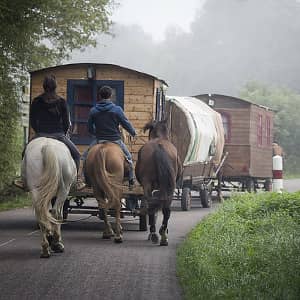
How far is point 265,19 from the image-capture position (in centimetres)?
8219

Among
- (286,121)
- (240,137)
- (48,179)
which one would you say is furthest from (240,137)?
(286,121)

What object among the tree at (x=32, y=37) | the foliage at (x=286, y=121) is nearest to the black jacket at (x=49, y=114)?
the tree at (x=32, y=37)

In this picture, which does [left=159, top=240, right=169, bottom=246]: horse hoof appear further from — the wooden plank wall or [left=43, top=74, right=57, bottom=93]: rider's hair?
the wooden plank wall

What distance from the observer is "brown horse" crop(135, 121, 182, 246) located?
14.1 m

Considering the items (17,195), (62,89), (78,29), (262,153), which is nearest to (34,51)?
(78,29)

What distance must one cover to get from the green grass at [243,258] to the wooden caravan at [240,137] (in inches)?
467

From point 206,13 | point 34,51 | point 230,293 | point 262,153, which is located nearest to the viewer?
point 230,293

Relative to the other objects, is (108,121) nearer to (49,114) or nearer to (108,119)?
(108,119)

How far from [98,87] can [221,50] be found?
75.5 m

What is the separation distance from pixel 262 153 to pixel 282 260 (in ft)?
67.6

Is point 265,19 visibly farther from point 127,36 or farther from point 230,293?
point 230,293

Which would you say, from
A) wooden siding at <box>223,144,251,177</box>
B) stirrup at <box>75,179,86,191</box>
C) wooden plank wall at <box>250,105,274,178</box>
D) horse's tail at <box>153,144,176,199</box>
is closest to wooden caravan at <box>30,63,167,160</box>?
stirrup at <box>75,179,86,191</box>

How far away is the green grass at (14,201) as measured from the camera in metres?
22.5

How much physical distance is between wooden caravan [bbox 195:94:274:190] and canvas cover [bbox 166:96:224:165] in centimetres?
404
